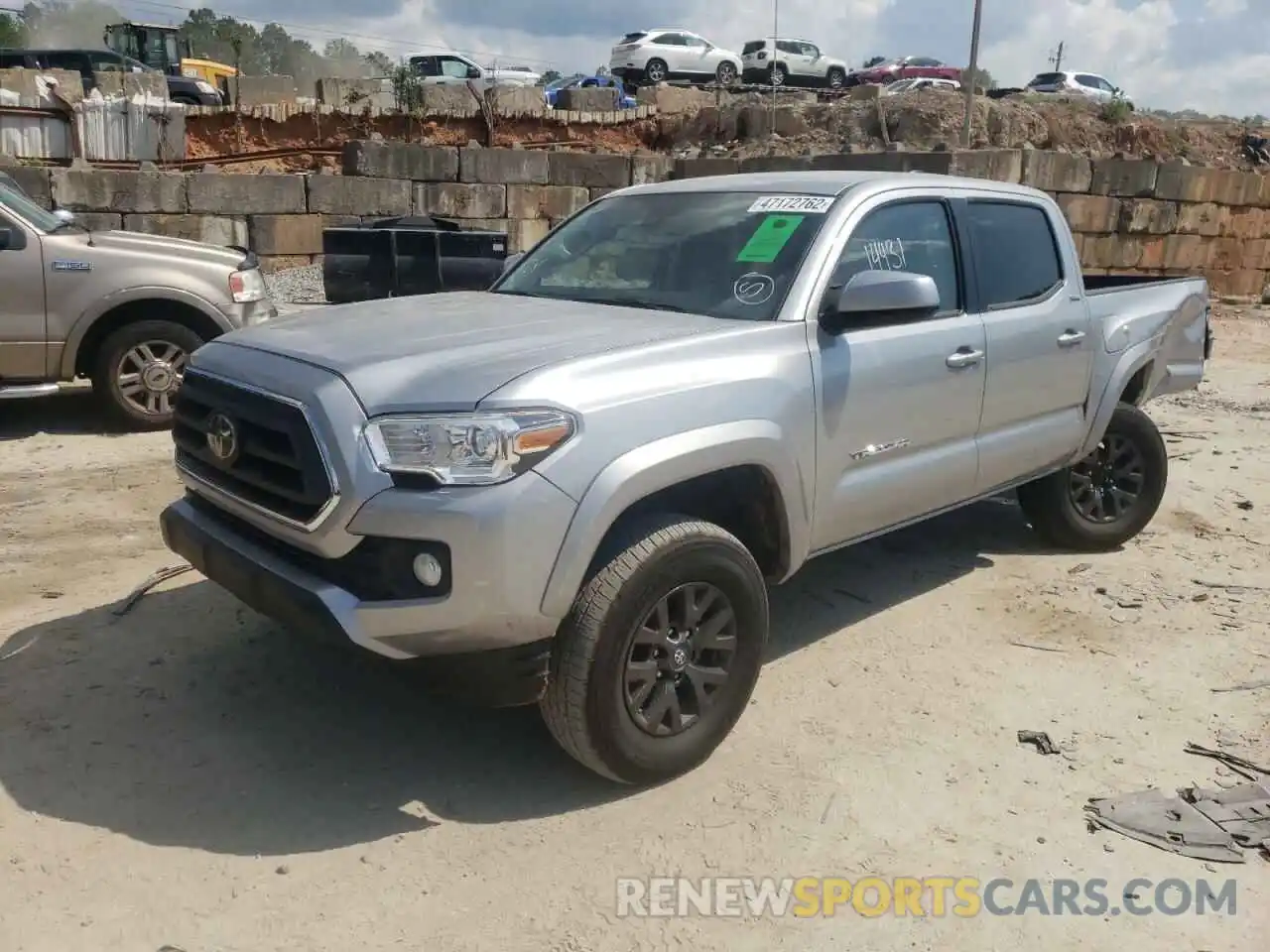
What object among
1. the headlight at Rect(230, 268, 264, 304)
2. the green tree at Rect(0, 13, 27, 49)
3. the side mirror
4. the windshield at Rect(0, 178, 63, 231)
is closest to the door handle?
the side mirror

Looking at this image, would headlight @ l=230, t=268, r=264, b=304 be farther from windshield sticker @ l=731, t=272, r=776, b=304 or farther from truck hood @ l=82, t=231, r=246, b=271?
windshield sticker @ l=731, t=272, r=776, b=304

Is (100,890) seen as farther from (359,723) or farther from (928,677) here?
(928,677)

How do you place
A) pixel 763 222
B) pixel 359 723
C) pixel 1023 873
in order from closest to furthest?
pixel 1023 873
pixel 359 723
pixel 763 222

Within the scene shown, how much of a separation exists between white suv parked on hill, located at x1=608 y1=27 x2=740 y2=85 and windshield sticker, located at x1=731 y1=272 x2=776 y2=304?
2808cm

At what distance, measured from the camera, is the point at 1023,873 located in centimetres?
305

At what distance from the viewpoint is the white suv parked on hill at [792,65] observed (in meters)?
32.7

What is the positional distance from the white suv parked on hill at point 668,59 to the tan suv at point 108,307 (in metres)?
24.9

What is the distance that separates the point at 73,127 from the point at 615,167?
802 centimetres

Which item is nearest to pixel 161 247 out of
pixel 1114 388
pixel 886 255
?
pixel 886 255

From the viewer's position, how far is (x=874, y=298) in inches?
145

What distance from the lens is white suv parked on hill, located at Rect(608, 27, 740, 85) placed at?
30.5 meters

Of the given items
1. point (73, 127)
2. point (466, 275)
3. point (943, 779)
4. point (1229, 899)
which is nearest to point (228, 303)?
point (466, 275)

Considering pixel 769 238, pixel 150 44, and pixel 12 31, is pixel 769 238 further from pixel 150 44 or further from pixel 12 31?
pixel 12 31

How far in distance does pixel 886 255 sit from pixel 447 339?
1.80 metres
